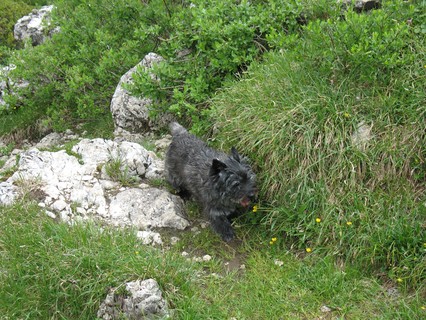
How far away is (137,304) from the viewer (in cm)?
461

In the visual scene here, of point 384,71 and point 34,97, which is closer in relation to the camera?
point 384,71

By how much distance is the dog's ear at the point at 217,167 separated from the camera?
5.42 m

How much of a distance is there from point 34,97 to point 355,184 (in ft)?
21.5

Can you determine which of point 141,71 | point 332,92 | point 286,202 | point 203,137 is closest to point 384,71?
point 332,92

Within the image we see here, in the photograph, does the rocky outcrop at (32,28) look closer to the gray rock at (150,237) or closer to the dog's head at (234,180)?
the gray rock at (150,237)

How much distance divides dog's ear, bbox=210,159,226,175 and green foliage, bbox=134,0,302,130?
1559 mm

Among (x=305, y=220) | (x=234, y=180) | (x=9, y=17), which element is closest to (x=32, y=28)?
(x=9, y=17)

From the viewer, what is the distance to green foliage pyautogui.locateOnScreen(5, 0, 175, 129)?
8945 millimetres

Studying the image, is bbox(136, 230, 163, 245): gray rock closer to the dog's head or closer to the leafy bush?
the dog's head

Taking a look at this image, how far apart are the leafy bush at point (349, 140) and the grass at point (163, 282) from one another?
330mm

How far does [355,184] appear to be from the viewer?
5469mm

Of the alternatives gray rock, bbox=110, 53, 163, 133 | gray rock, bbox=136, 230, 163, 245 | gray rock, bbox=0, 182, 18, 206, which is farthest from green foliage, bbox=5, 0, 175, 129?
gray rock, bbox=136, 230, 163, 245

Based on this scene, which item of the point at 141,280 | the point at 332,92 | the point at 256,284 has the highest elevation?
the point at 332,92

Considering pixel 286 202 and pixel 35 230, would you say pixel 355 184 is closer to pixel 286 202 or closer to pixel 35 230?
pixel 286 202
